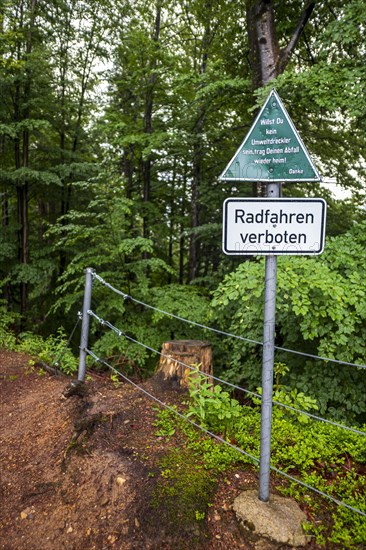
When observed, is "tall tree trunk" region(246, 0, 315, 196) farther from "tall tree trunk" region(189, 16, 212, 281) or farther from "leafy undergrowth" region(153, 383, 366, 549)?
"leafy undergrowth" region(153, 383, 366, 549)

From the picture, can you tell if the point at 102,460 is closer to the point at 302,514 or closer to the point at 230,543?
the point at 230,543

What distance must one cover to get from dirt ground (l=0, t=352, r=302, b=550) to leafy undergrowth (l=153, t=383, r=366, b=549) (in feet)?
0.39

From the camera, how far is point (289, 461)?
263 cm

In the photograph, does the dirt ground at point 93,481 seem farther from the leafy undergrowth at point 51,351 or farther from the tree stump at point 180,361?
the leafy undergrowth at point 51,351

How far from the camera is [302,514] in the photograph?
2.11 meters

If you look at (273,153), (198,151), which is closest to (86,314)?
(273,153)

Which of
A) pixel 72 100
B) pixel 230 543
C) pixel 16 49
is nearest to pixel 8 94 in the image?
pixel 16 49

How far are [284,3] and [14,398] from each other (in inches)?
286

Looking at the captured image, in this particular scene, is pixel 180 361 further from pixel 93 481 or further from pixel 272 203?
pixel 272 203

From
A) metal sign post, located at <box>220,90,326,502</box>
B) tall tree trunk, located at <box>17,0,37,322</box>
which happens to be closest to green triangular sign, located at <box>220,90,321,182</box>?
metal sign post, located at <box>220,90,326,502</box>

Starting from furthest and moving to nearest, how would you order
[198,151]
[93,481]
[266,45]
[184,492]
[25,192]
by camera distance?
[25,192] < [198,151] < [266,45] < [93,481] < [184,492]

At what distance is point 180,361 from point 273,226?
2184mm

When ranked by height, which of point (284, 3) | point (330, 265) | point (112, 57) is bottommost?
point (330, 265)

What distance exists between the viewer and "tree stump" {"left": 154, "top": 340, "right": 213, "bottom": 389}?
144 inches
